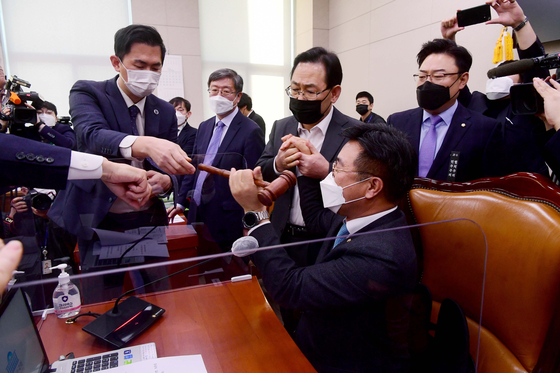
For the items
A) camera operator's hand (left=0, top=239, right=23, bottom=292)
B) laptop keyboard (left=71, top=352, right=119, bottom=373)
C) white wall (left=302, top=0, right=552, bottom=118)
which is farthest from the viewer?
white wall (left=302, top=0, right=552, bottom=118)

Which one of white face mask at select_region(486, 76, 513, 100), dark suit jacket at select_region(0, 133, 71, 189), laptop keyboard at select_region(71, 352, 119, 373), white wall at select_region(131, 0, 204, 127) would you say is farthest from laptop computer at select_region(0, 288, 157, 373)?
white wall at select_region(131, 0, 204, 127)

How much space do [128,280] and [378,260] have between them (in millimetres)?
682

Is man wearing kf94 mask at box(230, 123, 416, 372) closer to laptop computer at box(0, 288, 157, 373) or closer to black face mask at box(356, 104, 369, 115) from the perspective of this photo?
laptop computer at box(0, 288, 157, 373)

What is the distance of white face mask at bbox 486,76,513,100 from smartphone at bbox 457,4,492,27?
1.57 feet

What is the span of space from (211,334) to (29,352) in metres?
0.41

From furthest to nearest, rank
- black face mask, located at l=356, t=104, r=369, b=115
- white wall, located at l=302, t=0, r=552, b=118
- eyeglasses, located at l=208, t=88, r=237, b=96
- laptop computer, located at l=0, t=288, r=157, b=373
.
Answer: black face mask, located at l=356, t=104, r=369, b=115, white wall, located at l=302, t=0, r=552, b=118, eyeglasses, located at l=208, t=88, r=237, b=96, laptop computer, located at l=0, t=288, r=157, b=373

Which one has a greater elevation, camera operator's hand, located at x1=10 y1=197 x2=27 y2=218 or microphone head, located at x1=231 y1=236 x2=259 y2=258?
camera operator's hand, located at x1=10 y1=197 x2=27 y2=218

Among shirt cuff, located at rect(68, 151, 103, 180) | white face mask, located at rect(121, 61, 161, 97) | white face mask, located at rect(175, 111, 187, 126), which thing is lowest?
shirt cuff, located at rect(68, 151, 103, 180)

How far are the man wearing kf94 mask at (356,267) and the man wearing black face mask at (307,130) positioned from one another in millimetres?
136

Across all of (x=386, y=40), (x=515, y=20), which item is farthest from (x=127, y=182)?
(x=386, y=40)

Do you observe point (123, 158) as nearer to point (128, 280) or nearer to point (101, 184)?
point (101, 184)

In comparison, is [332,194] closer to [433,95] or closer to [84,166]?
[84,166]

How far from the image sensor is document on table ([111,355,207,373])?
0.79 meters

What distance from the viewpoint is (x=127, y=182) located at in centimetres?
101
